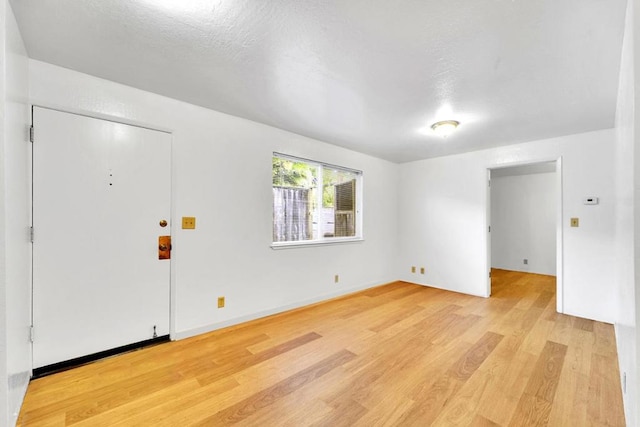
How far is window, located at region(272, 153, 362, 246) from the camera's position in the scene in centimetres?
345

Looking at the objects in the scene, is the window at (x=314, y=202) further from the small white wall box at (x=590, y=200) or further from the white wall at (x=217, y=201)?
the small white wall box at (x=590, y=200)

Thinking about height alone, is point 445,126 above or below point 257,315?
above

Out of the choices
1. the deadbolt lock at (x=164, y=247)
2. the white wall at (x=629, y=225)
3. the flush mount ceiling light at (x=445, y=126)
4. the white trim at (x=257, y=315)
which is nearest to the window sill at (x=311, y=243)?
the white trim at (x=257, y=315)

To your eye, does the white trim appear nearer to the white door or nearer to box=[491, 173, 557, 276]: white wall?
the white door

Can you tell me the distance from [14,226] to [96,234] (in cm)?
69

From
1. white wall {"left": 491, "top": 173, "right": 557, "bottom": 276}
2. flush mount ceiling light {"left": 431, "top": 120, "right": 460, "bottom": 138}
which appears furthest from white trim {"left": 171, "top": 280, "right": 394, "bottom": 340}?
white wall {"left": 491, "top": 173, "right": 557, "bottom": 276}

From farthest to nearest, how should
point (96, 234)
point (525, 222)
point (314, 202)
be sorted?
point (525, 222) → point (314, 202) → point (96, 234)

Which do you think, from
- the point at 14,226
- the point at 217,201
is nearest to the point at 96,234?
the point at 14,226

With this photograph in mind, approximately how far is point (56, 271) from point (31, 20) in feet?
5.43

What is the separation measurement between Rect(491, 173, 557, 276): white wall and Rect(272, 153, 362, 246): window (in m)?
4.16

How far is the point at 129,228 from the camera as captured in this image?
2311 mm

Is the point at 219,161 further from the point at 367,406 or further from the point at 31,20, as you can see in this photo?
the point at 367,406

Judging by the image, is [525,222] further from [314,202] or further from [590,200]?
[314,202]

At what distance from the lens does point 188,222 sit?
2605 millimetres
